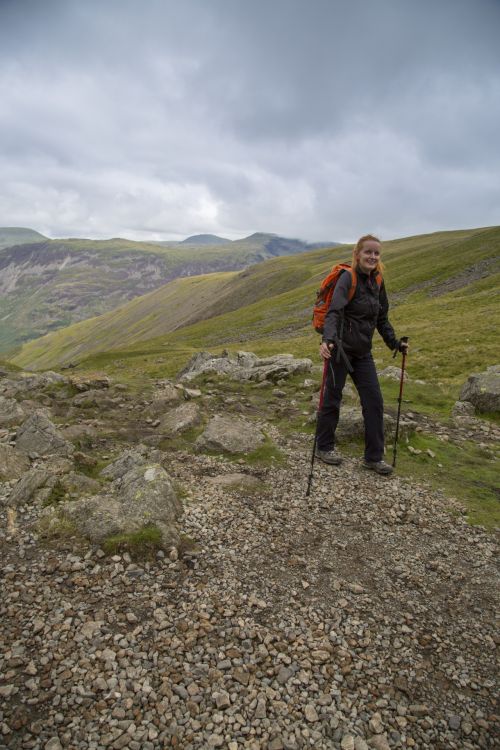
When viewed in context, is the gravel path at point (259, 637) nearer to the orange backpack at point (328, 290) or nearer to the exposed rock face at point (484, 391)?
the orange backpack at point (328, 290)

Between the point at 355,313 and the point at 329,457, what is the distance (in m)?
4.20

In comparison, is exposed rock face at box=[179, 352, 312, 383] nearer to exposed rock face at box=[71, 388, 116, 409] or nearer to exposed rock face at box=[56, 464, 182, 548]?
Result: exposed rock face at box=[71, 388, 116, 409]

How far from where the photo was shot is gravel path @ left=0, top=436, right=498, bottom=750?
5.05 metres

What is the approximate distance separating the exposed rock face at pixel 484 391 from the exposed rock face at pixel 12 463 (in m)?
16.8

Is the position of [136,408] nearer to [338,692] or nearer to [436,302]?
[338,692]

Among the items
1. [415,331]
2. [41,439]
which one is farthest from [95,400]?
[415,331]

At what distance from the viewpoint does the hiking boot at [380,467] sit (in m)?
11.5

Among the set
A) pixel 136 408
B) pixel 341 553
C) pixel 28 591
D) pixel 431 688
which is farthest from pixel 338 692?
pixel 136 408

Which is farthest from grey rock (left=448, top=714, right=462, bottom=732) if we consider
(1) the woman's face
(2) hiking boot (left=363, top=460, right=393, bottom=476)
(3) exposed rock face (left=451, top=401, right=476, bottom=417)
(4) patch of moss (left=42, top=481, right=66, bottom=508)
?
(3) exposed rock face (left=451, top=401, right=476, bottom=417)

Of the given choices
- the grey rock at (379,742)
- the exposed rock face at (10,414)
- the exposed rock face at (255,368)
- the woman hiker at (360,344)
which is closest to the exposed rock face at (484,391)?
the woman hiker at (360,344)

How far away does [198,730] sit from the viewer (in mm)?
4980

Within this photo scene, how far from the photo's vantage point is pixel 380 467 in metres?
11.5

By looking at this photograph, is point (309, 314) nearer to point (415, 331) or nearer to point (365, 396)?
point (415, 331)

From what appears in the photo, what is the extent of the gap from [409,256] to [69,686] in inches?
4762
